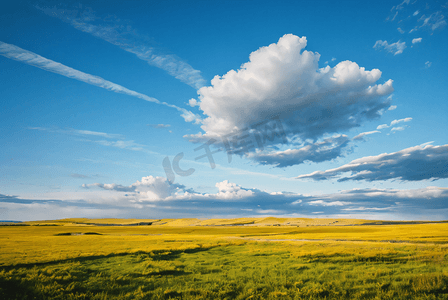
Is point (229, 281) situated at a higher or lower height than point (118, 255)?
higher

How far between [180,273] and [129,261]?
367 inches

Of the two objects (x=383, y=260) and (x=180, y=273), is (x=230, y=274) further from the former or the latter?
(x=383, y=260)

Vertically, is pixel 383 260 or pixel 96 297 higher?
Result: pixel 96 297

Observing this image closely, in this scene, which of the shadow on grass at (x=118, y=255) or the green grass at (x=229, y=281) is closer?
the green grass at (x=229, y=281)

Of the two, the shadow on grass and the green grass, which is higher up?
the green grass

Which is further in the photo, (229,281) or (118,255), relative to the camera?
(118,255)

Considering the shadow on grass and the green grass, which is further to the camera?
the shadow on grass

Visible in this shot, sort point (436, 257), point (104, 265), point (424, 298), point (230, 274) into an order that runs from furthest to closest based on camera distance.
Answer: point (436, 257) → point (104, 265) → point (230, 274) → point (424, 298)

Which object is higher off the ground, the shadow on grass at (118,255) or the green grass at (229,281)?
the green grass at (229,281)

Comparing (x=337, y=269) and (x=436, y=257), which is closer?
(x=337, y=269)

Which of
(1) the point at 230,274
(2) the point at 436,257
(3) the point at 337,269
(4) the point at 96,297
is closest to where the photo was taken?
(4) the point at 96,297

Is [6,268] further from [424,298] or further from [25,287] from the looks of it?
[424,298]

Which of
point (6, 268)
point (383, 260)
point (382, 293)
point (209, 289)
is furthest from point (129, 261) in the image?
point (383, 260)

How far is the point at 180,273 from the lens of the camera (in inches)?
897
